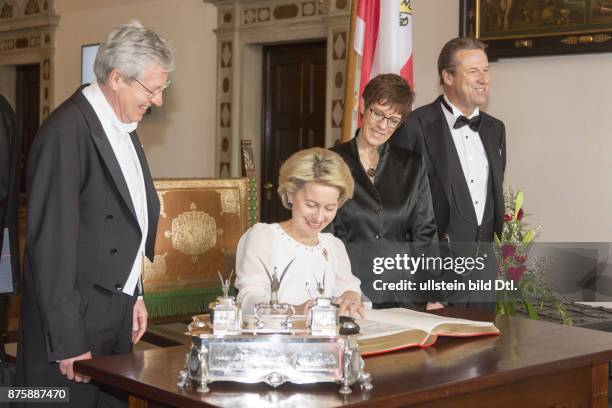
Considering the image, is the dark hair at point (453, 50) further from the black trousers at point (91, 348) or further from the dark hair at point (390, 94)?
the black trousers at point (91, 348)

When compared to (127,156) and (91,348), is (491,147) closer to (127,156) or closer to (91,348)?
(127,156)

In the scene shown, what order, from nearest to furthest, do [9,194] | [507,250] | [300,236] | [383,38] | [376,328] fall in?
[376,328]
[300,236]
[9,194]
[507,250]
[383,38]

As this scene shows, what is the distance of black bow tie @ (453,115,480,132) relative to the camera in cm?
416

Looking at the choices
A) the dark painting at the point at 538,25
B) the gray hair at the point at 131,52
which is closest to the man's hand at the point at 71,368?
the gray hair at the point at 131,52

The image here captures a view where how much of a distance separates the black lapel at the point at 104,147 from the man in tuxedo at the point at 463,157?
1.66 metres

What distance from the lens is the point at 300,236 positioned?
309cm

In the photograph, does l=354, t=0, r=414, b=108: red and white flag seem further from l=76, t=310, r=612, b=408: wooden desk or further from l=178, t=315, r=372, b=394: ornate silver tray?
l=178, t=315, r=372, b=394: ornate silver tray

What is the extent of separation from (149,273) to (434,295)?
1.23m

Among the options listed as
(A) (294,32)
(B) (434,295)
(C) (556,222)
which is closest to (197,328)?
(B) (434,295)

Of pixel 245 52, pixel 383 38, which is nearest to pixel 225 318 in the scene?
pixel 383 38

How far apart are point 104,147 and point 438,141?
1.79 metres

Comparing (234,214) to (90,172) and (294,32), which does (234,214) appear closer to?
(90,172)

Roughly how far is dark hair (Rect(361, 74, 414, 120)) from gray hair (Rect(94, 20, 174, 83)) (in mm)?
1010

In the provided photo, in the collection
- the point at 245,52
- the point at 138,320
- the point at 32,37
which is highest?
the point at 32,37
